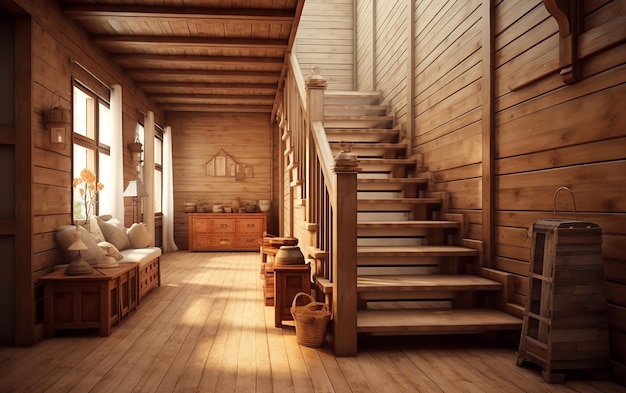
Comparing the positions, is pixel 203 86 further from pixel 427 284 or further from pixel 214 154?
pixel 427 284

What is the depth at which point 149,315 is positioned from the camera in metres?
4.21

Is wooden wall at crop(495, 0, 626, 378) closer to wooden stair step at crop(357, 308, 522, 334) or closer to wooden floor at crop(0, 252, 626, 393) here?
wooden stair step at crop(357, 308, 522, 334)

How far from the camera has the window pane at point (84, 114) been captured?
5027mm

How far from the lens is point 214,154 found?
9.87 meters

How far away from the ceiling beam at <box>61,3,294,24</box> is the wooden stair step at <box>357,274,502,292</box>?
2592 mm

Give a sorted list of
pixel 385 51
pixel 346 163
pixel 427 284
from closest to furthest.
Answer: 1. pixel 346 163
2. pixel 427 284
3. pixel 385 51

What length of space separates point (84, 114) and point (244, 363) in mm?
3697

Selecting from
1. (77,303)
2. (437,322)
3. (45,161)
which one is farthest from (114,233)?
(437,322)

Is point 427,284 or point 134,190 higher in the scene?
point 134,190

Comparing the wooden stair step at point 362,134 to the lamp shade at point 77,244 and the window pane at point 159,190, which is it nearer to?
the lamp shade at point 77,244

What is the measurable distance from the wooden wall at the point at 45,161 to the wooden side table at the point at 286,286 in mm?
1728

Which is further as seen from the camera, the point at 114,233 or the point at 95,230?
the point at 114,233

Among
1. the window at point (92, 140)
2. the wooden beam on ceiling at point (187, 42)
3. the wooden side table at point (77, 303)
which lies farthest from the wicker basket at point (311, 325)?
the wooden beam on ceiling at point (187, 42)

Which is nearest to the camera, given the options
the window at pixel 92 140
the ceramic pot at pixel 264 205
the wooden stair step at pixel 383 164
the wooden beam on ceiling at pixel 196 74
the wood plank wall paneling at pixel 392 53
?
the wooden stair step at pixel 383 164
